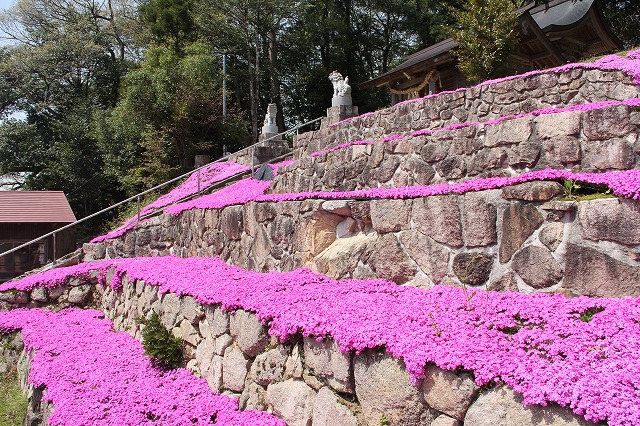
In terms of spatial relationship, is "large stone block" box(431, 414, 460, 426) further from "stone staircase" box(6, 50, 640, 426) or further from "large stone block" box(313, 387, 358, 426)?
"large stone block" box(313, 387, 358, 426)

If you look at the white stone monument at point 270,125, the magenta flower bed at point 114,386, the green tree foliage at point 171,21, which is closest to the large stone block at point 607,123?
the magenta flower bed at point 114,386

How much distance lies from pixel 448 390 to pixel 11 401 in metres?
7.00

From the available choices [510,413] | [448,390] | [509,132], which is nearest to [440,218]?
[448,390]

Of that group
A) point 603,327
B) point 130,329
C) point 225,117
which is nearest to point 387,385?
point 603,327

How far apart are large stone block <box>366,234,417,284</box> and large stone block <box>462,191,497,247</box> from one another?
2.35 ft

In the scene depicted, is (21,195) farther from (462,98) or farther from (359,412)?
(359,412)

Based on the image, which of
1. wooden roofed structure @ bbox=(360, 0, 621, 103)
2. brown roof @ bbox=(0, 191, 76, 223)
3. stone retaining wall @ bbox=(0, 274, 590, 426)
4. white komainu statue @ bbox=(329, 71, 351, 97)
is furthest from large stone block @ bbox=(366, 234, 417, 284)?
brown roof @ bbox=(0, 191, 76, 223)

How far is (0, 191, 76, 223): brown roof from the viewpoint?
1608 cm

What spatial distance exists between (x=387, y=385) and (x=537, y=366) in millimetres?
954

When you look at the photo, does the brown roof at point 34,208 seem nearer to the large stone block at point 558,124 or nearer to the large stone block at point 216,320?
the large stone block at point 216,320

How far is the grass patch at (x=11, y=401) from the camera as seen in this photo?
6.51 m

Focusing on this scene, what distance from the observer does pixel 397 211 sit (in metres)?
5.27

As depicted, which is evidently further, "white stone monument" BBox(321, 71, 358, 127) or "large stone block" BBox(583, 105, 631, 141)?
"white stone monument" BBox(321, 71, 358, 127)

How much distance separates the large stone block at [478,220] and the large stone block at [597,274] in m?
0.69
